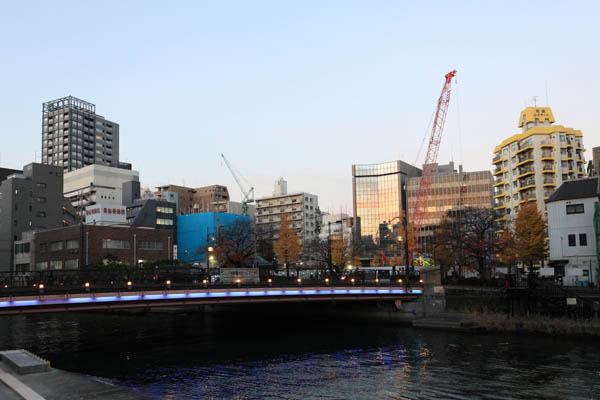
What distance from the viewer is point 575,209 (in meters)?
65.3

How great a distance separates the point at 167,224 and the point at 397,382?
12524cm

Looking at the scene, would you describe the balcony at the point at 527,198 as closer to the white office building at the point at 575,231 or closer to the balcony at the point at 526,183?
the balcony at the point at 526,183

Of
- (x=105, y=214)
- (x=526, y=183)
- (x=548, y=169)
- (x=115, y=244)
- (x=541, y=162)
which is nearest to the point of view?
(x=115, y=244)

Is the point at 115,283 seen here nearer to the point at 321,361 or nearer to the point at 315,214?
the point at 321,361

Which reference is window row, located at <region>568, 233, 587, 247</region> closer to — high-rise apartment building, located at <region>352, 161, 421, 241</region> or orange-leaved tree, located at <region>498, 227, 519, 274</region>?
orange-leaved tree, located at <region>498, 227, 519, 274</region>

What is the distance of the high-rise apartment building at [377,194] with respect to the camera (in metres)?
186

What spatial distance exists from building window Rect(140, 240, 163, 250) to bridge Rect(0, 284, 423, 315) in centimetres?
6875

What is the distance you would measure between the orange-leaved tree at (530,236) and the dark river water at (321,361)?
34.3 m

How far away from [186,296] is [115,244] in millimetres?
68631

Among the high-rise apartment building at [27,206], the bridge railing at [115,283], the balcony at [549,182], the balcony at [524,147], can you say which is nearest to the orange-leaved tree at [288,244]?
the balcony at [524,147]

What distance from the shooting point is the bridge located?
3591 centimetres

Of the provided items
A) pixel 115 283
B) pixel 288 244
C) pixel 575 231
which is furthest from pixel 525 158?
pixel 115 283

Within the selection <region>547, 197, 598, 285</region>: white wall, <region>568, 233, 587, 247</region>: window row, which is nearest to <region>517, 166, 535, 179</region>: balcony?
<region>547, 197, 598, 285</region>: white wall

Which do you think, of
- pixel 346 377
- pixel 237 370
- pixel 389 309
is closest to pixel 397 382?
pixel 346 377
